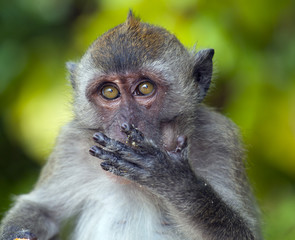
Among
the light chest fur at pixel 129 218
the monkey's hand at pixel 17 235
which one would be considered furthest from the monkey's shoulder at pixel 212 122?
the monkey's hand at pixel 17 235

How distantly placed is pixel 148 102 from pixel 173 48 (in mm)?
774

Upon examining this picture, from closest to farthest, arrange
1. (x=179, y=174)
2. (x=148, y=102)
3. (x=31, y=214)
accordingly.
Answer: (x=179, y=174)
(x=148, y=102)
(x=31, y=214)

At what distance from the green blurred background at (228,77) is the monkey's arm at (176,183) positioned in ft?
8.16

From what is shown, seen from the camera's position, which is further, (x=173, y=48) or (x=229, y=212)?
(x=173, y=48)

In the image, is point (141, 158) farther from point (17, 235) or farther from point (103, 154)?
point (17, 235)

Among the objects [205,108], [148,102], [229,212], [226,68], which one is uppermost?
[226,68]

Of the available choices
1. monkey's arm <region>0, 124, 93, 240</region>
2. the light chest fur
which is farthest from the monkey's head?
the light chest fur

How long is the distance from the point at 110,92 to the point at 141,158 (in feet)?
2.74

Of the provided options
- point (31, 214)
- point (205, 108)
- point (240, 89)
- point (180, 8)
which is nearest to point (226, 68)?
point (240, 89)

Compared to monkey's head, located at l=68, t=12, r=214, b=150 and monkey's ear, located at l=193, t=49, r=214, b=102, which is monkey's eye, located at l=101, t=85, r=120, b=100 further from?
monkey's ear, located at l=193, t=49, r=214, b=102

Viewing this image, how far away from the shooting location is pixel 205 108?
220 inches

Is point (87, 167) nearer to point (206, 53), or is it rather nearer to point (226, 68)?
point (206, 53)

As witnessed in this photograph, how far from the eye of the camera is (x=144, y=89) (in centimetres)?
462

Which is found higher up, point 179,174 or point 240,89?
point 240,89
